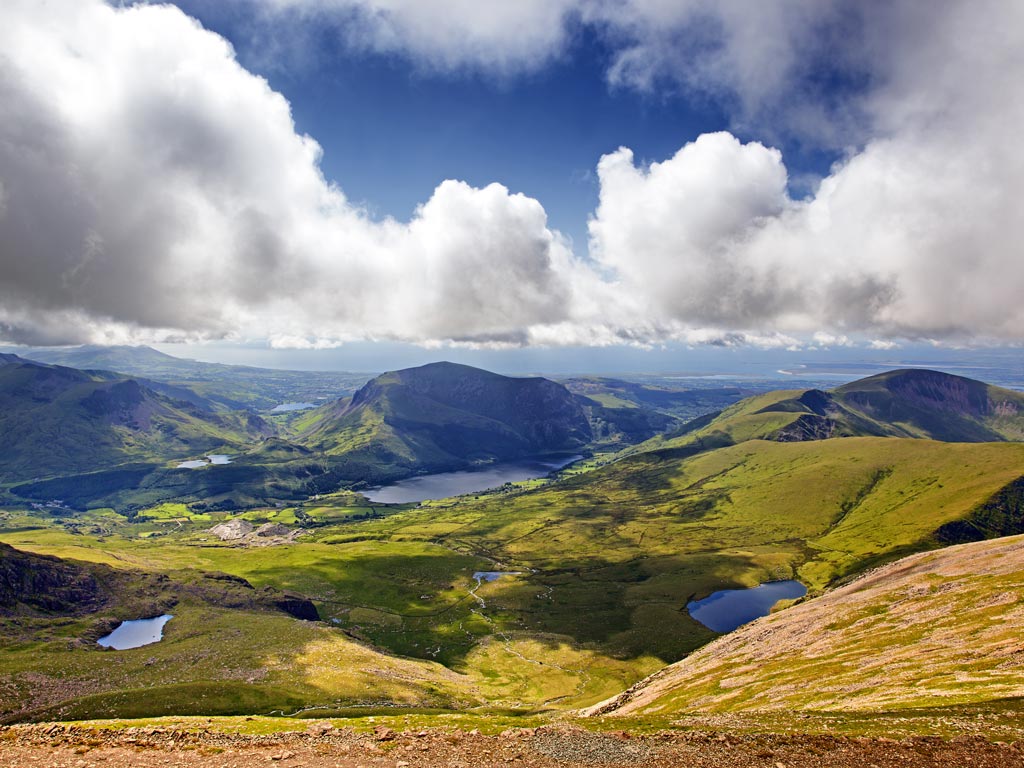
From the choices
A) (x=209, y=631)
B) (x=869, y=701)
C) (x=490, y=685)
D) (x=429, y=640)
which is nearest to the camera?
(x=869, y=701)

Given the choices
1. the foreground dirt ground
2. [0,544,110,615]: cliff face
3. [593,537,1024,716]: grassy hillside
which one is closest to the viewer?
the foreground dirt ground

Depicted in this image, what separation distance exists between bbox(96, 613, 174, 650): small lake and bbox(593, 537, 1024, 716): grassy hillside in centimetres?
11779

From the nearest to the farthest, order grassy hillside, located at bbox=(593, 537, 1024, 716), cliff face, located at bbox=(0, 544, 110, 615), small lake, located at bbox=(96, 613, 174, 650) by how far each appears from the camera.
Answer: grassy hillside, located at bbox=(593, 537, 1024, 716)
small lake, located at bbox=(96, 613, 174, 650)
cliff face, located at bbox=(0, 544, 110, 615)

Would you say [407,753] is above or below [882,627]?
above

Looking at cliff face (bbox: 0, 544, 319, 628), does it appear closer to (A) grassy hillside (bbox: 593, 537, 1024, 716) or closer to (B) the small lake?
(B) the small lake

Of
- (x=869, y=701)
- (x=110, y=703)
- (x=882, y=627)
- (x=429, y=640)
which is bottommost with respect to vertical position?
(x=429, y=640)

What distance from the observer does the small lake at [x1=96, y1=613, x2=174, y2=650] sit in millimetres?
134375

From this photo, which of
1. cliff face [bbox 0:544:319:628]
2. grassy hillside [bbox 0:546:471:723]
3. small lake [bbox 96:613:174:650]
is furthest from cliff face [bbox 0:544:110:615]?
small lake [bbox 96:613:174:650]

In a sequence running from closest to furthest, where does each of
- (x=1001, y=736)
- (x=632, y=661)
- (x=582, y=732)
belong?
(x=1001, y=736)
(x=582, y=732)
(x=632, y=661)

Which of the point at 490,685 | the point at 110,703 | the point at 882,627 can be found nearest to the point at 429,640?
the point at 490,685

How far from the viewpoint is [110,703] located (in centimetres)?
8706

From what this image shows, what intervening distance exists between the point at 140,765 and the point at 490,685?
409ft

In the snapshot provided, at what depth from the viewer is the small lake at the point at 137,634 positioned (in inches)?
5290

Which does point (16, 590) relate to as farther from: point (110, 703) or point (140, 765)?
point (140, 765)
